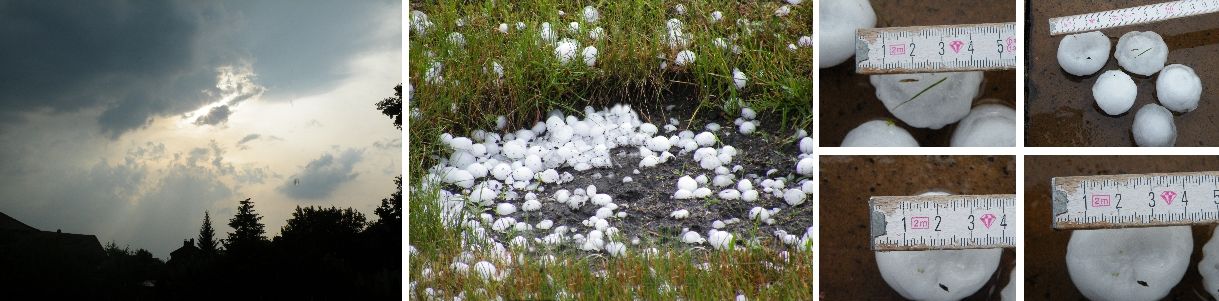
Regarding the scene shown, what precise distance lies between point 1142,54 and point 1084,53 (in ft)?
0.35

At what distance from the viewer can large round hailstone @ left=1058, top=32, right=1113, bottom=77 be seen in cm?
153

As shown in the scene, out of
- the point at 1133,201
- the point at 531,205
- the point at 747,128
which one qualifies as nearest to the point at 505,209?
the point at 531,205

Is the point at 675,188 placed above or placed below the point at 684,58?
below

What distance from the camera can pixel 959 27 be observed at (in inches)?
61.1

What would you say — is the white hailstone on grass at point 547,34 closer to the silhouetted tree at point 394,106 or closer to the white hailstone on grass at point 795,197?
the silhouetted tree at point 394,106

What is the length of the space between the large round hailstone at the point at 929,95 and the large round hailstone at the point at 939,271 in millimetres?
256

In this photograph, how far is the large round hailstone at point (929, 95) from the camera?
158 cm

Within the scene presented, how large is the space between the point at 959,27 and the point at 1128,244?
1.75 feet

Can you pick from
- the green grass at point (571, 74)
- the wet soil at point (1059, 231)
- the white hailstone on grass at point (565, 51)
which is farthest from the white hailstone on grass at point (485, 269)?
the wet soil at point (1059, 231)

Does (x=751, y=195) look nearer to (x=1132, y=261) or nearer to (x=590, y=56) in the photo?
(x=590, y=56)

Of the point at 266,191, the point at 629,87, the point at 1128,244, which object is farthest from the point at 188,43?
the point at 1128,244

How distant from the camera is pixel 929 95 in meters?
1.58

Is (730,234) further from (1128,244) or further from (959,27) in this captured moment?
(1128,244)

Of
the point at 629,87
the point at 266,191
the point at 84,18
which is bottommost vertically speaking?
the point at 266,191
